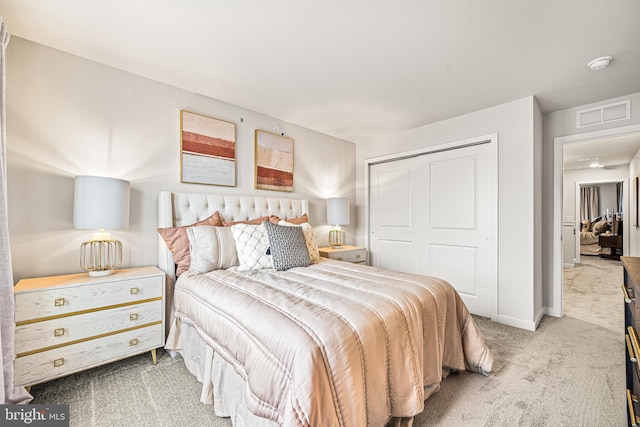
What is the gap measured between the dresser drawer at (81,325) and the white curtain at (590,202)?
1205cm

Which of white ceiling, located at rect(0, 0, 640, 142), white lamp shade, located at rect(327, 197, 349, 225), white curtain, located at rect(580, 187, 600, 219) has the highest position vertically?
white ceiling, located at rect(0, 0, 640, 142)

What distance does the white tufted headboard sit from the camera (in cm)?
247

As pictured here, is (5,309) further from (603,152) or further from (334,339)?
(603,152)

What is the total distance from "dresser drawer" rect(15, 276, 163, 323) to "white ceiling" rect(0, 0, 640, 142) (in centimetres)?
178

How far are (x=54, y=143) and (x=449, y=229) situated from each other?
4067mm

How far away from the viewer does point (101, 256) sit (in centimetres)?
222

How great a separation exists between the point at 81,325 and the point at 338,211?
2.85 meters

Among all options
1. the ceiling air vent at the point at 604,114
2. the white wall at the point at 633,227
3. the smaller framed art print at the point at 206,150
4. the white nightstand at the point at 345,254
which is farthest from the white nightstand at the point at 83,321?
the white wall at the point at 633,227

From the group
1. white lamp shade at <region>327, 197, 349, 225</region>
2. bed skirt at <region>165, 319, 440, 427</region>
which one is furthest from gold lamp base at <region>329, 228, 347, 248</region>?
bed skirt at <region>165, 319, 440, 427</region>

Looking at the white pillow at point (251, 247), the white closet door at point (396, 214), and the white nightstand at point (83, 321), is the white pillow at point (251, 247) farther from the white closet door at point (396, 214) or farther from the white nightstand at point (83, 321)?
the white closet door at point (396, 214)

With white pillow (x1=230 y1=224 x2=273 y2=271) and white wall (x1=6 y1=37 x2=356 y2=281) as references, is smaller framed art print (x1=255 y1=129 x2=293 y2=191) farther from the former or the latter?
white pillow (x1=230 y1=224 x2=273 y2=271)

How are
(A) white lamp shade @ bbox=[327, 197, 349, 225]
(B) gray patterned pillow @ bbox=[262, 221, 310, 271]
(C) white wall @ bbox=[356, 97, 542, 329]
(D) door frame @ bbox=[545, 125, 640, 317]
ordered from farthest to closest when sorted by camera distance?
(A) white lamp shade @ bbox=[327, 197, 349, 225] < (D) door frame @ bbox=[545, 125, 640, 317] < (C) white wall @ bbox=[356, 97, 542, 329] < (B) gray patterned pillow @ bbox=[262, 221, 310, 271]

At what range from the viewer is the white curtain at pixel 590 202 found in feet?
29.1

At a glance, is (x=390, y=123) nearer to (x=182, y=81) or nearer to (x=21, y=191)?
(x=182, y=81)
